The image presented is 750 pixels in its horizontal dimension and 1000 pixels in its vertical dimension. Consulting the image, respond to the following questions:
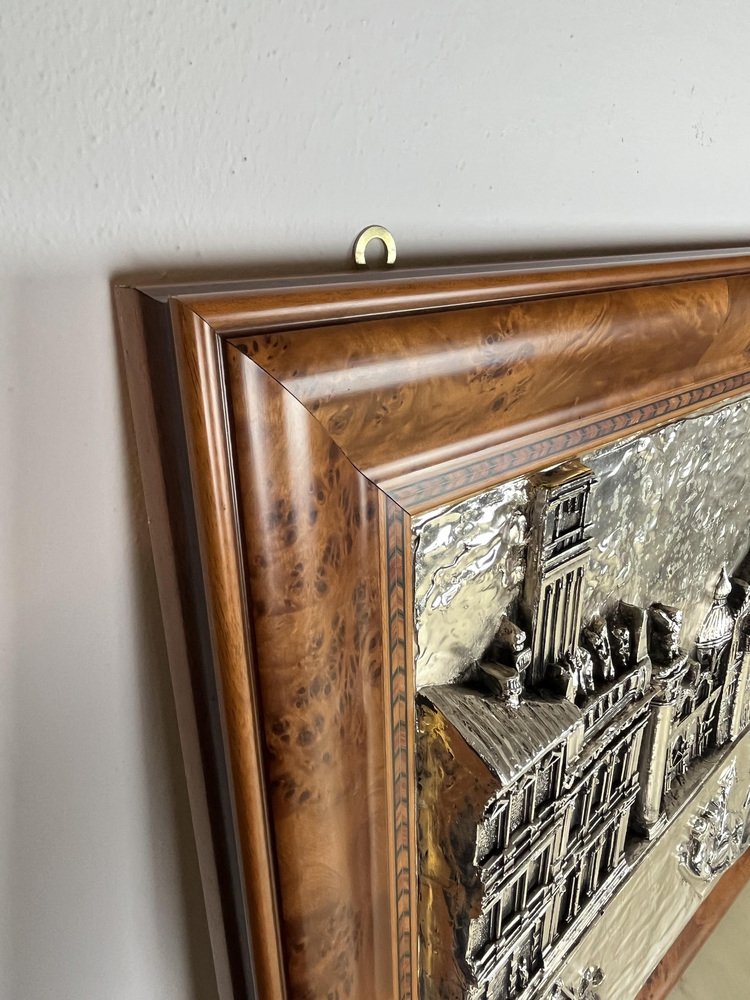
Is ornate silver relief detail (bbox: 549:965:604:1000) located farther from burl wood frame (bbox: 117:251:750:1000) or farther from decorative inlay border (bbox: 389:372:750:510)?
decorative inlay border (bbox: 389:372:750:510)

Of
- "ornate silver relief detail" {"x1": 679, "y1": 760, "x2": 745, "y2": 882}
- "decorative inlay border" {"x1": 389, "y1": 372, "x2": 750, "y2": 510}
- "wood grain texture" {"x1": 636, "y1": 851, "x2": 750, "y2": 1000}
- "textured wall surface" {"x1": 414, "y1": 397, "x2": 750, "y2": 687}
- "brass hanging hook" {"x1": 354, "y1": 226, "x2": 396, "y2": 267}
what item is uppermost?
"brass hanging hook" {"x1": 354, "y1": 226, "x2": 396, "y2": 267}

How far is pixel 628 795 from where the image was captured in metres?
0.72

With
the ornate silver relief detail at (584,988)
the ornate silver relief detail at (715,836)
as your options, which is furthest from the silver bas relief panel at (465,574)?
the ornate silver relief detail at (715,836)

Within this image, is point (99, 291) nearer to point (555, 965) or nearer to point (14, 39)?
point (14, 39)

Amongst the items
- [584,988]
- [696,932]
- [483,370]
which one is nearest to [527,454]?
[483,370]

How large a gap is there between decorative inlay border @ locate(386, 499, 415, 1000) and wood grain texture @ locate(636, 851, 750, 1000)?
61cm

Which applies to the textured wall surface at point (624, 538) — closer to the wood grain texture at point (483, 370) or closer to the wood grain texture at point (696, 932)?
the wood grain texture at point (483, 370)

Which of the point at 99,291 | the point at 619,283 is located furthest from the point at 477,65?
the point at 99,291

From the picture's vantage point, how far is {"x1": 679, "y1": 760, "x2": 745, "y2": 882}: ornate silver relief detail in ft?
3.01

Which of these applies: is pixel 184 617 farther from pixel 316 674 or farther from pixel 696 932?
pixel 696 932

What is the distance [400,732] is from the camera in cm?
44

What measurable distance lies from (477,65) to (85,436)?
297mm

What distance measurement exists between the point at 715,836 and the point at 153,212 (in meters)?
1.02

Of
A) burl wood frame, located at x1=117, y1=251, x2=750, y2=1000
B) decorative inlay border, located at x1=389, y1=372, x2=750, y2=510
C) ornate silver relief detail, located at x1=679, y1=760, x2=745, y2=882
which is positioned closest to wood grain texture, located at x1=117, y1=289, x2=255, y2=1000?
burl wood frame, located at x1=117, y1=251, x2=750, y2=1000
